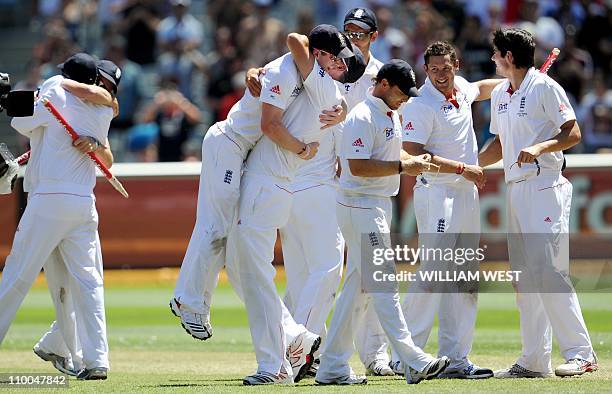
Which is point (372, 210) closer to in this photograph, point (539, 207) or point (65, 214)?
point (539, 207)

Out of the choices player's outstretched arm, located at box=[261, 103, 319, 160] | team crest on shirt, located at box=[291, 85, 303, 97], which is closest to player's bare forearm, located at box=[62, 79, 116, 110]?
player's outstretched arm, located at box=[261, 103, 319, 160]

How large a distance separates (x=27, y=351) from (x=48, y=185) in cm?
324

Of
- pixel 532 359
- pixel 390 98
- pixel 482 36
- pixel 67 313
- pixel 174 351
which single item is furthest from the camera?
pixel 482 36

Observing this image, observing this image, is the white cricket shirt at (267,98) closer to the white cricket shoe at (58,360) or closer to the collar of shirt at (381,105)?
the collar of shirt at (381,105)

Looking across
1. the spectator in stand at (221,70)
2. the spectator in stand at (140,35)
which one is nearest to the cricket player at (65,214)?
the spectator in stand at (221,70)

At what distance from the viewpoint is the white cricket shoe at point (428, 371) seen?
9297 mm

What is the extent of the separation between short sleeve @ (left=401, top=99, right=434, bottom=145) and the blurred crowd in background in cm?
1127

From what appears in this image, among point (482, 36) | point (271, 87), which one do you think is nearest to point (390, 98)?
point (271, 87)

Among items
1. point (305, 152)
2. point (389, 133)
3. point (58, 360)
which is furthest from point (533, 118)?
point (58, 360)

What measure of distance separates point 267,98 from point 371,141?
0.94 meters

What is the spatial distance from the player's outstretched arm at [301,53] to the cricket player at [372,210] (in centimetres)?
59

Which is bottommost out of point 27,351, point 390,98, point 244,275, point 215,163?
point 27,351

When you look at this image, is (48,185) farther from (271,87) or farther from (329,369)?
(329,369)

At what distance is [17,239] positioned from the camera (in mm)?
10602
